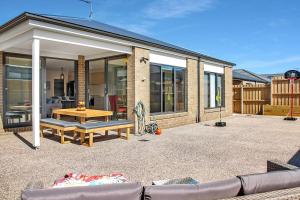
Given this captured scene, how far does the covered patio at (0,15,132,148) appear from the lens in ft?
21.0

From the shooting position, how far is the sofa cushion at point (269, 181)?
2.09m

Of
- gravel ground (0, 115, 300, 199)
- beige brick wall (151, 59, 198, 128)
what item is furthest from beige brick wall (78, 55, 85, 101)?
beige brick wall (151, 59, 198, 128)

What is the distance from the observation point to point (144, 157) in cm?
574

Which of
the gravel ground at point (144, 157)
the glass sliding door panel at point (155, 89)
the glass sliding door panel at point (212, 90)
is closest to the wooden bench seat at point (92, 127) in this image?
the gravel ground at point (144, 157)

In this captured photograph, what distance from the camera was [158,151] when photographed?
6.32 m

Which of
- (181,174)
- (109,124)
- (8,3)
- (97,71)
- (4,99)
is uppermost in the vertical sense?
(8,3)

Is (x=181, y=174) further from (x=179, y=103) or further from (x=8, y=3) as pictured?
(x=8, y=3)

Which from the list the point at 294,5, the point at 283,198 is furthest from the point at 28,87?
the point at 294,5

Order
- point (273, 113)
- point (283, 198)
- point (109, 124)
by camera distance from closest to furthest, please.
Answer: point (283, 198), point (109, 124), point (273, 113)

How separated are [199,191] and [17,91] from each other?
8.38 m

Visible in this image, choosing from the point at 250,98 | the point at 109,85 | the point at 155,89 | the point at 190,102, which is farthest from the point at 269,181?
the point at 250,98

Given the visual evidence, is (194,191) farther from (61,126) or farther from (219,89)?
(219,89)

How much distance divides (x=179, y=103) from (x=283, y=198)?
30.7 ft

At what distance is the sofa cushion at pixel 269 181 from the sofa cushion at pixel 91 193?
2.89ft
